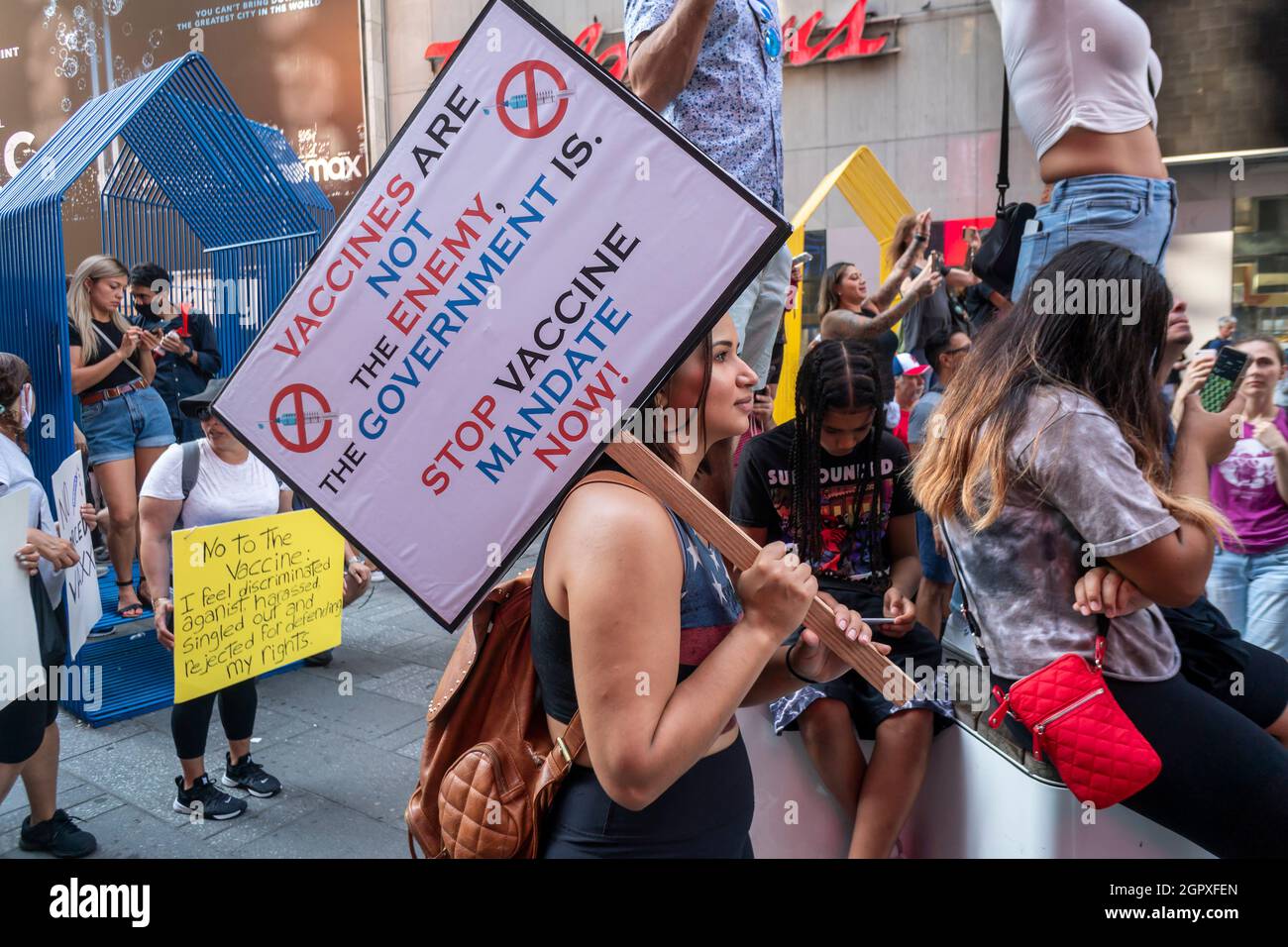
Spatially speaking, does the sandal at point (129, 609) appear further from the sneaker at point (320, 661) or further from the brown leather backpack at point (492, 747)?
the brown leather backpack at point (492, 747)

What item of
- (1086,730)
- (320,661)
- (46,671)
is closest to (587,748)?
(1086,730)

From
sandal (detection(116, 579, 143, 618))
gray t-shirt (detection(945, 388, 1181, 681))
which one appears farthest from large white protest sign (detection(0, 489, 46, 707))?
gray t-shirt (detection(945, 388, 1181, 681))

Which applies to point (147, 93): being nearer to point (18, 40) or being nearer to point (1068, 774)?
point (1068, 774)

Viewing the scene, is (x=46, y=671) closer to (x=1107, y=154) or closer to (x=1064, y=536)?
(x=1064, y=536)

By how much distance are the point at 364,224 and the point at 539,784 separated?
96 cm

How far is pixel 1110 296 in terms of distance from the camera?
209cm

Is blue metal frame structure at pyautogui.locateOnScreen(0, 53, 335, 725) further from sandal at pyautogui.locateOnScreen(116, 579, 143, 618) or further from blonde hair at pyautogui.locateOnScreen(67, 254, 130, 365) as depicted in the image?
blonde hair at pyautogui.locateOnScreen(67, 254, 130, 365)

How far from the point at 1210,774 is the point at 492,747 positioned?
4.44 feet

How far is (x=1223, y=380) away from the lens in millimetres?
2236

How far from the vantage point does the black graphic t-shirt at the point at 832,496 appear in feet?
9.52

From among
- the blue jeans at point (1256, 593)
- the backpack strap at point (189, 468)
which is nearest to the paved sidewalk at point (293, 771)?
the backpack strap at point (189, 468)

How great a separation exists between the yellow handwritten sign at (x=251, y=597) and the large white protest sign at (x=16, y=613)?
1.69 feet

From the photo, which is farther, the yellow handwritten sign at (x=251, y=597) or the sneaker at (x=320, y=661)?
the sneaker at (x=320, y=661)
